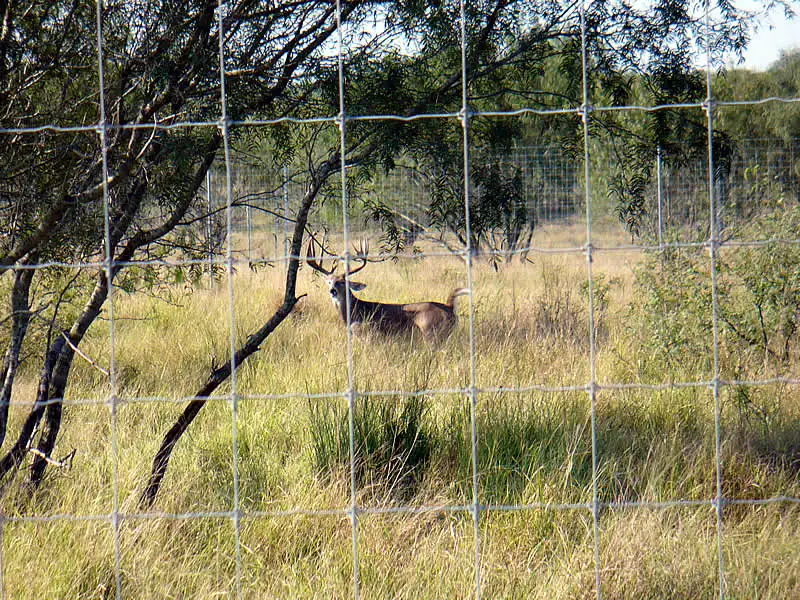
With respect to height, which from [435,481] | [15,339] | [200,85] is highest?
[200,85]

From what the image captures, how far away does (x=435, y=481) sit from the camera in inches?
149

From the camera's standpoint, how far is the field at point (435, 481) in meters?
2.92

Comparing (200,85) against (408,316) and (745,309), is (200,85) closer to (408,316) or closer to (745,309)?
(745,309)

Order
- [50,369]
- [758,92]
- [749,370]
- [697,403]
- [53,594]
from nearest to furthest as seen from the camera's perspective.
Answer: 1. [53,594]
2. [50,369]
3. [697,403]
4. [749,370]
5. [758,92]

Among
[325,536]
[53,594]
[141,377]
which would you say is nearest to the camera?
[53,594]

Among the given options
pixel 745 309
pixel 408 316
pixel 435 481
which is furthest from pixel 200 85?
pixel 408 316

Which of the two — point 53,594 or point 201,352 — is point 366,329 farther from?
point 53,594

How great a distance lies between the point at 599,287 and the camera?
800cm

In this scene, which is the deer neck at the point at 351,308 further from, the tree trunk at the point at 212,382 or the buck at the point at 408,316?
the tree trunk at the point at 212,382

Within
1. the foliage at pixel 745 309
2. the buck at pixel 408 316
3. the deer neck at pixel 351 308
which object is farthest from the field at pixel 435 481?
the deer neck at pixel 351 308

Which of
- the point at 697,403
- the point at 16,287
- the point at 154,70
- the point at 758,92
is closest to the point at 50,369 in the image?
the point at 16,287

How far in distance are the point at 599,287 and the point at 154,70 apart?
5.41 metres

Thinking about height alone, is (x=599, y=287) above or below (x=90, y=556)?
above

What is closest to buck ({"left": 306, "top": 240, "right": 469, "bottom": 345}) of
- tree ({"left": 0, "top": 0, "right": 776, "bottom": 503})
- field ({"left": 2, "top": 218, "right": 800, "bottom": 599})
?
field ({"left": 2, "top": 218, "right": 800, "bottom": 599})
